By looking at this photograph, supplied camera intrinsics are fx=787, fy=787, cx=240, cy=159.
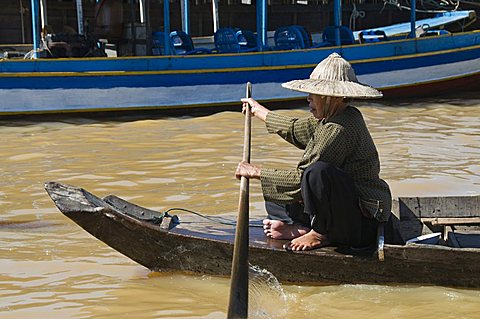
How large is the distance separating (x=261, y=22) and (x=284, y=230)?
6948mm

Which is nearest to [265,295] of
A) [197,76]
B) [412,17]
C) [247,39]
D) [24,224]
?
[24,224]

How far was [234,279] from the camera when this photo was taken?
3.69 meters

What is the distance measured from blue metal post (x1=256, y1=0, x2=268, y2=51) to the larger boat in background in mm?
14

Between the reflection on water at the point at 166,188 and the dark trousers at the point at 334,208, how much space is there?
0.30 meters

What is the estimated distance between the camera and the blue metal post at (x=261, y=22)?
10.6 metres

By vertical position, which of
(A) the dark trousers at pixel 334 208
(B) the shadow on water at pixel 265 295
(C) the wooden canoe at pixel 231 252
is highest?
(A) the dark trousers at pixel 334 208

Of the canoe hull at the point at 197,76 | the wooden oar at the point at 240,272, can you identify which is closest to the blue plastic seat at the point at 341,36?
the canoe hull at the point at 197,76

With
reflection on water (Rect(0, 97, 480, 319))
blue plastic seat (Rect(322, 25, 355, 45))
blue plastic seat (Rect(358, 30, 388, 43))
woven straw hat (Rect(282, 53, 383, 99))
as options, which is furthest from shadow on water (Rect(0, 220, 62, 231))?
blue plastic seat (Rect(358, 30, 388, 43))

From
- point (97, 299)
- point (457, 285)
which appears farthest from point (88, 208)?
point (457, 285)

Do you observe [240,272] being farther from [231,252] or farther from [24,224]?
[24,224]

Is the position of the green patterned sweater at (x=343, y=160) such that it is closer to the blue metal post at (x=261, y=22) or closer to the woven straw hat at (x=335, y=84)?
the woven straw hat at (x=335, y=84)

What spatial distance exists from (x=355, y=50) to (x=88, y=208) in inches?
322

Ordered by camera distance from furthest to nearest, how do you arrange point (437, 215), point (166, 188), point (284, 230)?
point (166, 188) < point (437, 215) < point (284, 230)

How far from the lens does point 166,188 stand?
6.59m
